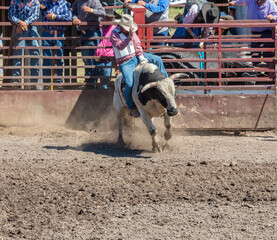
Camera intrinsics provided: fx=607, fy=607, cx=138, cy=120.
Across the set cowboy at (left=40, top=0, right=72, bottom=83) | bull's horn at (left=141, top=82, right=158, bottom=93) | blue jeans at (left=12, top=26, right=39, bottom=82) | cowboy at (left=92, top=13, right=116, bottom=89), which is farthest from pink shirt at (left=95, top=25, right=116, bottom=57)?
bull's horn at (left=141, top=82, right=158, bottom=93)

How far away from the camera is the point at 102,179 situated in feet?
23.4

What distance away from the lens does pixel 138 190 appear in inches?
263

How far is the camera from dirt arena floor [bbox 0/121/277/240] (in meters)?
5.55

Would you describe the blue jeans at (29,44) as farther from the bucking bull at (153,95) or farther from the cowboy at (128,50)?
the bucking bull at (153,95)

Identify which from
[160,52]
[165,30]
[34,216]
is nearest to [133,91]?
[160,52]

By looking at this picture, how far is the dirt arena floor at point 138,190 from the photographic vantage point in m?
5.55

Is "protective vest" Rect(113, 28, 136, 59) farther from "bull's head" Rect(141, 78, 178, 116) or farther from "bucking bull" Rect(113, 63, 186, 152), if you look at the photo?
"bull's head" Rect(141, 78, 178, 116)

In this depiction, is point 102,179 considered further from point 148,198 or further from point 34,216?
point 34,216

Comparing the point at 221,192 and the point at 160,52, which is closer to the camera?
the point at 221,192

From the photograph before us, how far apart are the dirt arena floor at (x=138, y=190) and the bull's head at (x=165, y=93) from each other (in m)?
0.72

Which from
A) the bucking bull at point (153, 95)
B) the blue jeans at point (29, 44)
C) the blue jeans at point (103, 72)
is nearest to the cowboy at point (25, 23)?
the blue jeans at point (29, 44)

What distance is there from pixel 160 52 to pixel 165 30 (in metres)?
0.74

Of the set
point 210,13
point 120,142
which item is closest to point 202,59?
point 210,13

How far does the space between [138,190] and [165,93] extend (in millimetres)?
2012
